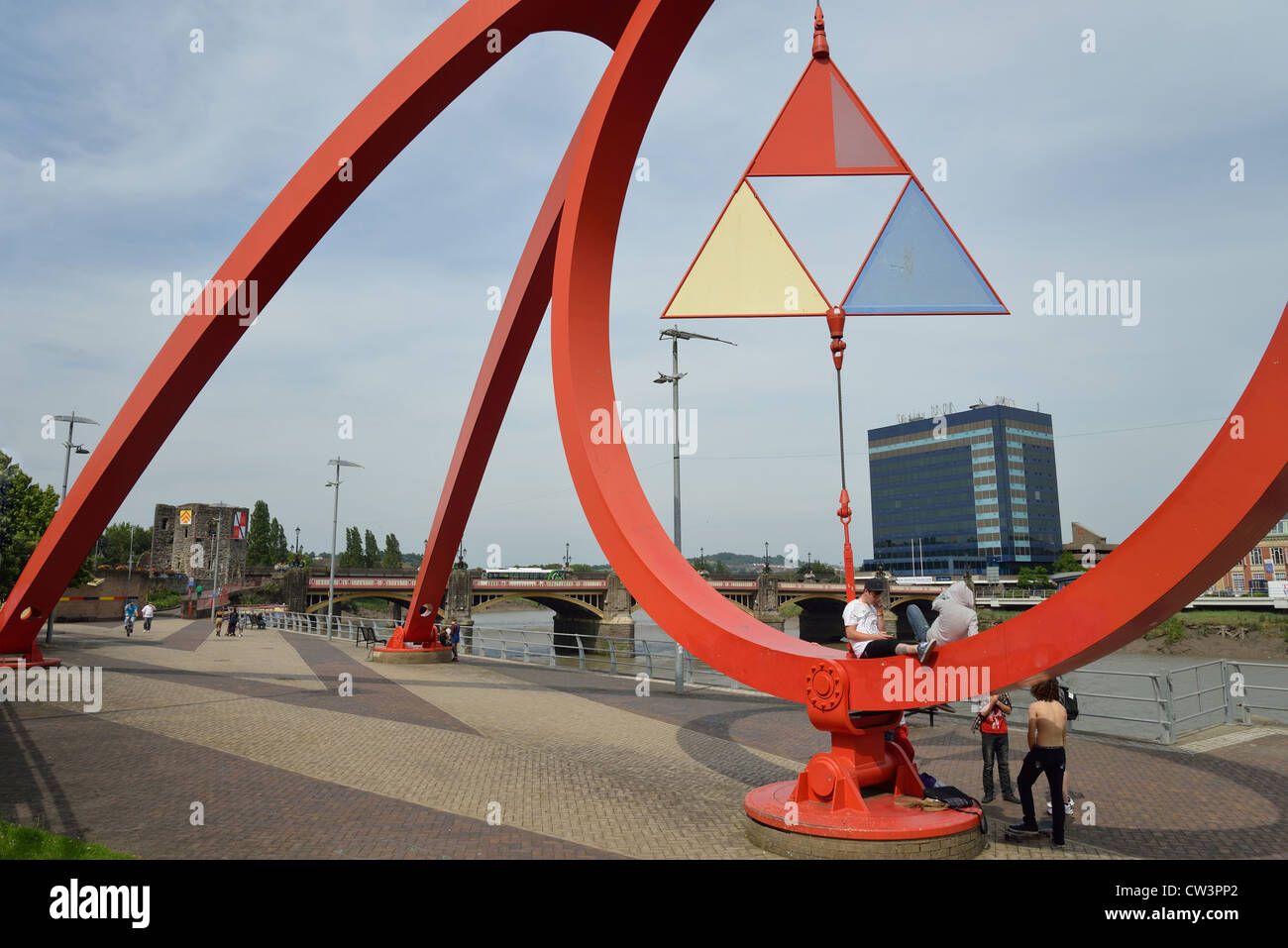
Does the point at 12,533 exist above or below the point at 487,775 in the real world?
above

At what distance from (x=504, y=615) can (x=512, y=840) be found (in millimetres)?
94856

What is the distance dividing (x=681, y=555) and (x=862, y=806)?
8.91ft

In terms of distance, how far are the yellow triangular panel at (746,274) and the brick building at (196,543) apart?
254 feet

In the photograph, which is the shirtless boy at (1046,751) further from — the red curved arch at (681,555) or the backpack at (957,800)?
the red curved arch at (681,555)

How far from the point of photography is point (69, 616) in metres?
42.9

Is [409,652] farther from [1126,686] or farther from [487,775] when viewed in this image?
[1126,686]

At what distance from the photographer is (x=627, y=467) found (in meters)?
8.03

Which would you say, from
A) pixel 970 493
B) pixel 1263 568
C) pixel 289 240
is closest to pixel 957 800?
pixel 289 240

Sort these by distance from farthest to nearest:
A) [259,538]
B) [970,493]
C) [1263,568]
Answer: [259,538], [1263,568], [970,493]

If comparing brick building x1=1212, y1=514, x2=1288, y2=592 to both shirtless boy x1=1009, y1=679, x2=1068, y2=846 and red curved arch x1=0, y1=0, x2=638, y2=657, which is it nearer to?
shirtless boy x1=1009, y1=679, x2=1068, y2=846

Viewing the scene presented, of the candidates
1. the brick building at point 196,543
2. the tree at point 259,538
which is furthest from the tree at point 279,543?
the brick building at point 196,543

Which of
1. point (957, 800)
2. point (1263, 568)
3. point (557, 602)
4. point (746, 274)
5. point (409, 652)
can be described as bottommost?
point (557, 602)
